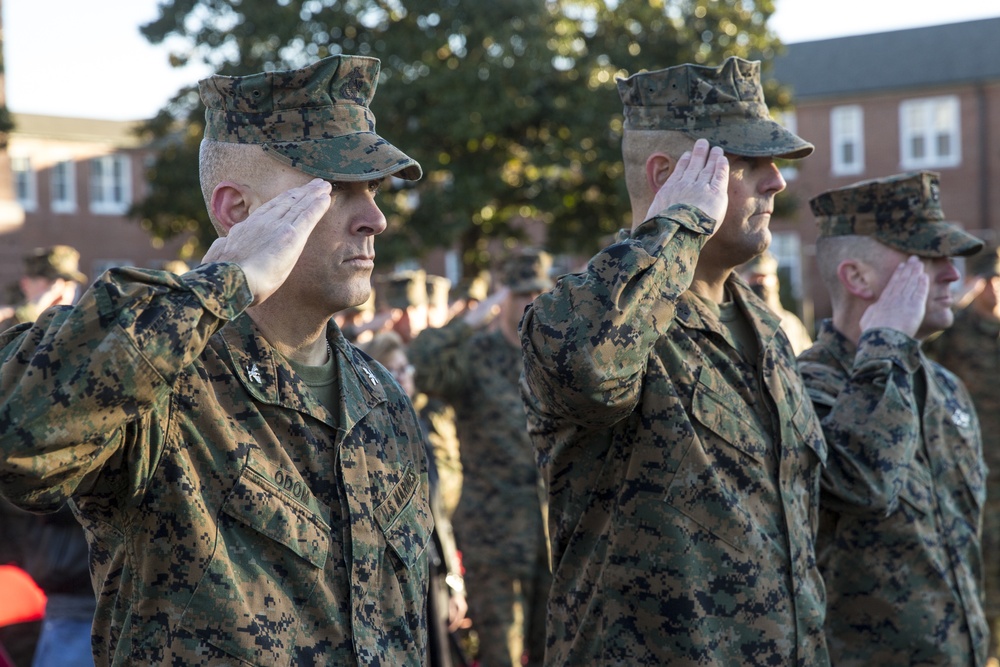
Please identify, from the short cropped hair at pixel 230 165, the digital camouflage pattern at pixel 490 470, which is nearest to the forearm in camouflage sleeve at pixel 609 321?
the short cropped hair at pixel 230 165

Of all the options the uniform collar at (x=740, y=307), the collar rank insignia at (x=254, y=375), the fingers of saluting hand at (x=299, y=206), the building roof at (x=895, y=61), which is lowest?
the collar rank insignia at (x=254, y=375)

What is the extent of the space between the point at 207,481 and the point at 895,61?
4330 cm

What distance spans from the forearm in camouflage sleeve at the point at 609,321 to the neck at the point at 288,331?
0.58 metres

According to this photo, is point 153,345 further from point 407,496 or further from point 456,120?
point 456,120

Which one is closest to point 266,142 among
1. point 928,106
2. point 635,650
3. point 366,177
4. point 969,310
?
point 366,177

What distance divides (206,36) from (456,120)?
5.26 m

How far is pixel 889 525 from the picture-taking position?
4.44 meters

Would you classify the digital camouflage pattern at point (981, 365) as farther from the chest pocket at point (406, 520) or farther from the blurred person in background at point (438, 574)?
the chest pocket at point (406, 520)

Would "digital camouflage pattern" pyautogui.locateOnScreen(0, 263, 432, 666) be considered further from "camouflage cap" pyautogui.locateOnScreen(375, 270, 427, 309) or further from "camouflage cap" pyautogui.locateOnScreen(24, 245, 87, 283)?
"camouflage cap" pyautogui.locateOnScreen(24, 245, 87, 283)

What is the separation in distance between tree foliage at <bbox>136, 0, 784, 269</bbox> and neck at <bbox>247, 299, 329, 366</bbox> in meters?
18.8

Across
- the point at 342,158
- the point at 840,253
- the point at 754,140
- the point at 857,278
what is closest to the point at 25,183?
the point at 840,253

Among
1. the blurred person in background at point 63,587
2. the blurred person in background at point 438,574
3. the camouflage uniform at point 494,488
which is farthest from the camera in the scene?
the camouflage uniform at point 494,488

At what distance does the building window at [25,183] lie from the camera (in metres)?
39.7

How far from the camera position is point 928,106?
39938 mm
